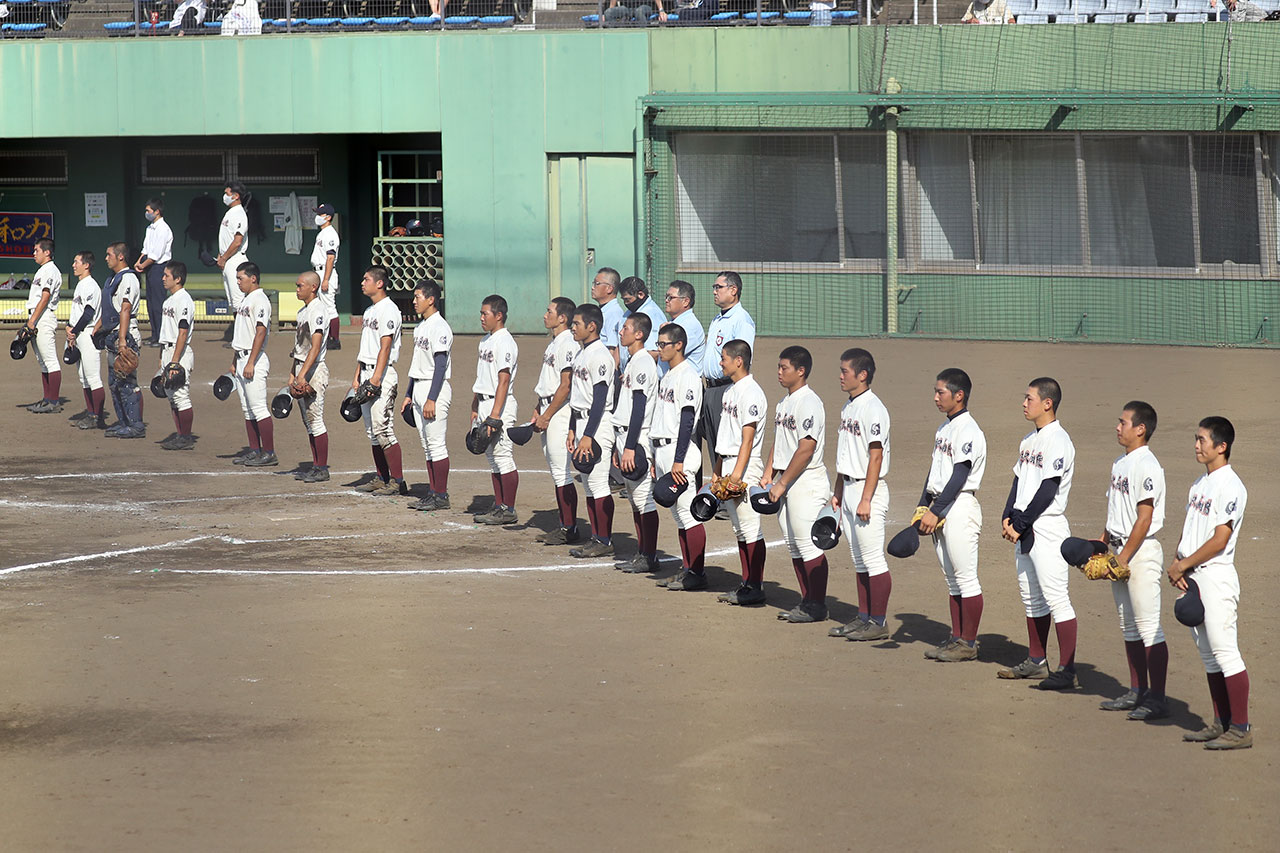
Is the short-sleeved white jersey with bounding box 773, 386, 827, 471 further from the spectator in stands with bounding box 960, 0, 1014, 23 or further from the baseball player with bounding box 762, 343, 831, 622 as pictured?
the spectator in stands with bounding box 960, 0, 1014, 23

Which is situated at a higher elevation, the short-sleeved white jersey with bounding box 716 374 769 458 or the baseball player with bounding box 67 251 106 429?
the baseball player with bounding box 67 251 106 429

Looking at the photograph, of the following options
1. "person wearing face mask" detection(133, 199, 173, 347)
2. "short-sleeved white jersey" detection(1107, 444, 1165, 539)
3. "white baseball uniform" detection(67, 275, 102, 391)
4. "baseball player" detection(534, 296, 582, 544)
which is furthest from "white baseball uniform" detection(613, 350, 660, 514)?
"person wearing face mask" detection(133, 199, 173, 347)

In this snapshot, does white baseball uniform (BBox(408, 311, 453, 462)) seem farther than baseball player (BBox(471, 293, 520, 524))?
Yes

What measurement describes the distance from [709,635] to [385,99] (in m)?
17.0

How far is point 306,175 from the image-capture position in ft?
85.5

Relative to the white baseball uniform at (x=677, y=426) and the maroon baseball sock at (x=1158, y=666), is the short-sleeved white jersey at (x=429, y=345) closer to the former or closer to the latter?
the white baseball uniform at (x=677, y=426)

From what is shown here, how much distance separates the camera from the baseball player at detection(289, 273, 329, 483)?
543 inches

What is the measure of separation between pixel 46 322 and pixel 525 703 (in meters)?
11.9

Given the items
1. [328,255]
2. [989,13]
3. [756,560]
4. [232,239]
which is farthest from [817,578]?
[989,13]

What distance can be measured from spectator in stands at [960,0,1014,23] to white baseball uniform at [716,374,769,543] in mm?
15736

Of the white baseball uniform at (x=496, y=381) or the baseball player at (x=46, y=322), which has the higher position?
the baseball player at (x=46, y=322)

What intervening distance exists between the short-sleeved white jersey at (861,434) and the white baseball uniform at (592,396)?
244 cm

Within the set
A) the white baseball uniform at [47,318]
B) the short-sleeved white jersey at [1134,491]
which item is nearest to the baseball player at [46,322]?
the white baseball uniform at [47,318]

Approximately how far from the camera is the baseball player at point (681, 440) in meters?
9.74
